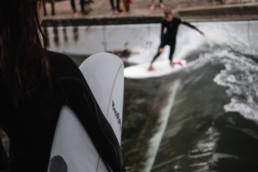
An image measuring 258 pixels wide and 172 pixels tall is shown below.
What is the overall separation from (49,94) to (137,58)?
7057 millimetres

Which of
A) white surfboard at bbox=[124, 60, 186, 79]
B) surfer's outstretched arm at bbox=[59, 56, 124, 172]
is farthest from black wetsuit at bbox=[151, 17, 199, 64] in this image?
surfer's outstretched arm at bbox=[59, 56, 124, 172]

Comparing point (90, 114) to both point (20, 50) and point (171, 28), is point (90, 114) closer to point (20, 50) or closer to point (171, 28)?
point (20, 50)

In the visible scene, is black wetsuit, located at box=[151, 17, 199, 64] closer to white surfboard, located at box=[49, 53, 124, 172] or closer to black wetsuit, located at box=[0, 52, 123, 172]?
white surfboard, located at box=[49, 53, 124, 172]

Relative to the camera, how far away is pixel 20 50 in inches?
35.3

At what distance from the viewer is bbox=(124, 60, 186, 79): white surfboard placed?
261 inches

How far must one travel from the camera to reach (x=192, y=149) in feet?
10.8

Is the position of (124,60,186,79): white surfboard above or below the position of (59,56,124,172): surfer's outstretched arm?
below

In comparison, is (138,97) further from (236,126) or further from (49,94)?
(49,94)

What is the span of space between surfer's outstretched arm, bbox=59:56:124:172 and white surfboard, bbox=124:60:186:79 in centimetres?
547

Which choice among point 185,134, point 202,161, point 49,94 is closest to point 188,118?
point 185,134

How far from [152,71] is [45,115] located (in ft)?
19.4

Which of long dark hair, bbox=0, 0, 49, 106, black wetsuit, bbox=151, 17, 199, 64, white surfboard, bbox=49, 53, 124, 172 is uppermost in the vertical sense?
long dark hair, bbox=0, 0, 49, 106

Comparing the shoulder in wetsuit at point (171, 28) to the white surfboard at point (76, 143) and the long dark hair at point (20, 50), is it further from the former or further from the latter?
the long dark hair at point (20, 50)

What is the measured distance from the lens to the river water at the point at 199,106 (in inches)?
121
